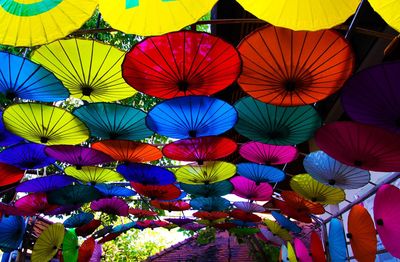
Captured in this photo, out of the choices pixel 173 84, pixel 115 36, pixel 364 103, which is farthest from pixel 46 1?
pixel 115 36

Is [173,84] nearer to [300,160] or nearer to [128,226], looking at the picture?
[300,160]

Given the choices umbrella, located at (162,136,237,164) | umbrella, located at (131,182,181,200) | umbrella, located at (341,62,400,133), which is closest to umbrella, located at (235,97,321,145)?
umbrella, located at (162,136,237,164)

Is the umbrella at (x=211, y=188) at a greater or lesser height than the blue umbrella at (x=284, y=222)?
greater

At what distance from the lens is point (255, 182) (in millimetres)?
5020

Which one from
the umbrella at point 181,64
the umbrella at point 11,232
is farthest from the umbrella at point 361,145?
the umbrella at point 11,232

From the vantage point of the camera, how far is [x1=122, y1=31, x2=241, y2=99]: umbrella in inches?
93.0

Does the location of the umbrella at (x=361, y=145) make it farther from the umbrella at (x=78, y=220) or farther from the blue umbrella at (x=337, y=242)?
the umbrella at (x=78, y=220)

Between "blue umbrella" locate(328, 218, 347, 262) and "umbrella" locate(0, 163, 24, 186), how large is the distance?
419cm

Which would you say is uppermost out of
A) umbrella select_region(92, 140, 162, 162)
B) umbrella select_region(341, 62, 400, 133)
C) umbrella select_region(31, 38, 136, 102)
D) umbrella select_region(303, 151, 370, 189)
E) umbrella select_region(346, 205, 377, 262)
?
umbrella select_region(31, 38, 136, 102)

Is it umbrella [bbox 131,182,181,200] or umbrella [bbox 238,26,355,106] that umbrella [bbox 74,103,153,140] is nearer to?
umbrella [bbox 238,26,355,106]

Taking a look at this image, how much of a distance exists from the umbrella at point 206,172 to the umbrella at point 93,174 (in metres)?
0.97

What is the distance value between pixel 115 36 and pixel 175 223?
4278 millimetres

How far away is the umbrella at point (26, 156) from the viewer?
4010 mm

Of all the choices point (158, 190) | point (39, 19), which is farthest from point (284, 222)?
point (39, 19)
